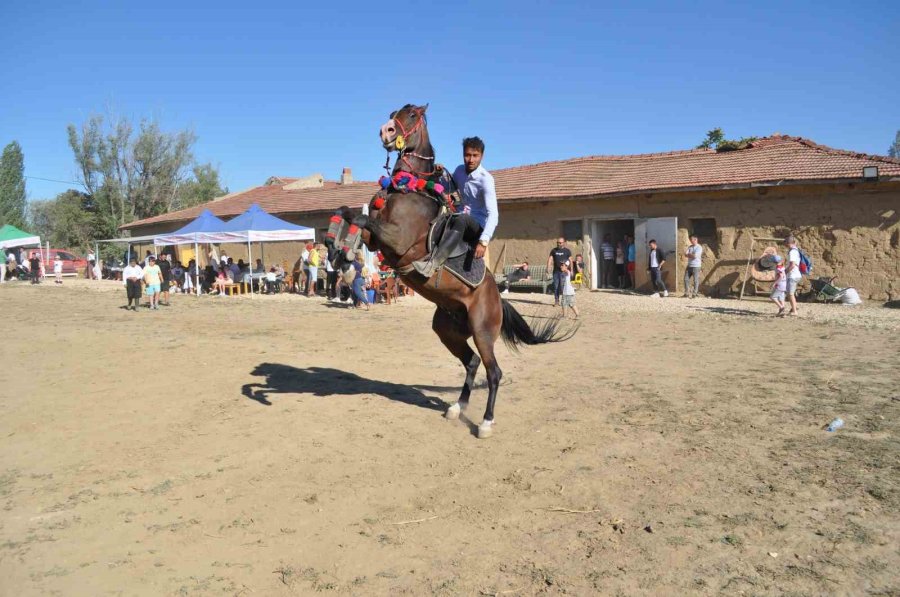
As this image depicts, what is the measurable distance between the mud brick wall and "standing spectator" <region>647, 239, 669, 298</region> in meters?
0.58

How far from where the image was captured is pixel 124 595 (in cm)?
383

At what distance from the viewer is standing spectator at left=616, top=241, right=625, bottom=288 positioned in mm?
Answer: 23875

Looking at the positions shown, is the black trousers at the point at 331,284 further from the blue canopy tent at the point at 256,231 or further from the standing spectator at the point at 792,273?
the standing spectator at the point at 792,273

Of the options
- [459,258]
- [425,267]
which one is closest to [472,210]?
[459,258]

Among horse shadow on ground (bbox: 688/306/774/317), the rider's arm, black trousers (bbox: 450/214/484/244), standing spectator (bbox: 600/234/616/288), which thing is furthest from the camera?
standing spectator (bbox: 600/234/616/288)

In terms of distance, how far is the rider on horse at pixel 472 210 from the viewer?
6445 mm

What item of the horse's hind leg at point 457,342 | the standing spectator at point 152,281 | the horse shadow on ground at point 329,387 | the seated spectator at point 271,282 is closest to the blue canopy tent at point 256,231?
the seated spectator at point 271,282

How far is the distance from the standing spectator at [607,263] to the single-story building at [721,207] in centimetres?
43

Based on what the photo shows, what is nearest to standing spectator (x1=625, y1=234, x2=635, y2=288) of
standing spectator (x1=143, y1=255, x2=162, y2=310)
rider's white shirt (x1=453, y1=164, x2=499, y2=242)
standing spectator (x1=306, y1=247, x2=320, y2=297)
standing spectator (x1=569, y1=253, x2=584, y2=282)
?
standing spectator (x1=569, y1=253, x2=584, y2=282)

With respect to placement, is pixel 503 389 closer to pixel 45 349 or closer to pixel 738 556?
pixel 738 556

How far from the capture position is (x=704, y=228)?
69.4 feet

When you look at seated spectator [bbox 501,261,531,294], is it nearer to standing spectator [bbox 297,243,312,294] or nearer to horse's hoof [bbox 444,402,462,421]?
standing spectator [bbox 297,243,312,294]

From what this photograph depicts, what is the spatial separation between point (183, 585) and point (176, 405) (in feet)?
14.3

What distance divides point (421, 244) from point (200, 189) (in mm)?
53675
